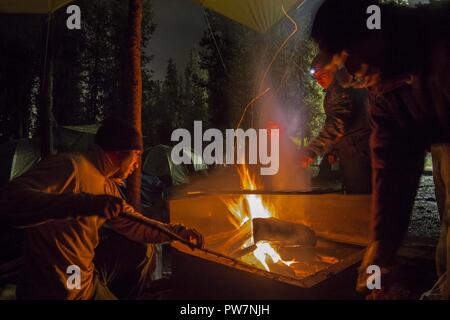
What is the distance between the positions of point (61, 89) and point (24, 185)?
2934 centimetres

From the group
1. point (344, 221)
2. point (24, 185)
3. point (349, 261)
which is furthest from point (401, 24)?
point (344, 221)

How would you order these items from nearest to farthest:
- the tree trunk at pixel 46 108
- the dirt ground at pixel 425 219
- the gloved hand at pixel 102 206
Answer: the gloved hand at pixel 102 206, the dirt ground at pixel 425 219, the tree trunk at pixel 46 108

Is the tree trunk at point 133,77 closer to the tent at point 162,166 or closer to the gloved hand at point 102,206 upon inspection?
the gloved hand at point 102,206

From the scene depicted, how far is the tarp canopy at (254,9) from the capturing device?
8.40 meters

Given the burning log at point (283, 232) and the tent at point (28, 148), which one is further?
the tent at point (28, 148)

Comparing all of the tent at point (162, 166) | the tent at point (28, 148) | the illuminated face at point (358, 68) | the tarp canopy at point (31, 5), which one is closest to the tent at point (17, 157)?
the tent at point (28, 148)

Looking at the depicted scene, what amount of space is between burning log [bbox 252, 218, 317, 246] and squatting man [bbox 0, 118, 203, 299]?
150 centimetres

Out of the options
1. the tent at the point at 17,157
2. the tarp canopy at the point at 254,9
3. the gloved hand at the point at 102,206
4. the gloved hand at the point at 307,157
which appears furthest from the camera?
the tent at the point at 17,157

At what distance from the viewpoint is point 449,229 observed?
6.41 ft

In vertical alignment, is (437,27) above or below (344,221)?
above

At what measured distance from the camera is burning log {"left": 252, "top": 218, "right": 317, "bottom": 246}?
4.49 metres

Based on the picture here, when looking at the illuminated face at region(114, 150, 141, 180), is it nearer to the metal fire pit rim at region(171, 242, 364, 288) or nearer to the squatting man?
the squatting man

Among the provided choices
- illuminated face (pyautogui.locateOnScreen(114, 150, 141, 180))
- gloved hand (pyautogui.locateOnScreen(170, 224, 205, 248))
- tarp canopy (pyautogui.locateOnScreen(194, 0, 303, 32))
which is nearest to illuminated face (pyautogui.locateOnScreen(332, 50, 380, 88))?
illuminated face (pyautogui.locateOnScreen(114, 150, 141, 180))

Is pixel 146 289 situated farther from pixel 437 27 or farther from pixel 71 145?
pixel 71 145
